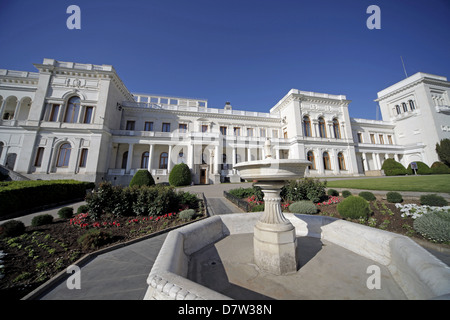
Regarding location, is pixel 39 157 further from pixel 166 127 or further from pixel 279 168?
pixel 279 168

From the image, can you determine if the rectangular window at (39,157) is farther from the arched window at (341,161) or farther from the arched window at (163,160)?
the arched window at (341,161)

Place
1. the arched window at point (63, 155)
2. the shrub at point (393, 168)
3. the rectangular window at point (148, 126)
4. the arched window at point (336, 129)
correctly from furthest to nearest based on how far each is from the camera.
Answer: the arched window at point (336, 129) → the rectangular window at point (148, 126) → the shrub at point (393, 168) → the arched window at point (63, 155)

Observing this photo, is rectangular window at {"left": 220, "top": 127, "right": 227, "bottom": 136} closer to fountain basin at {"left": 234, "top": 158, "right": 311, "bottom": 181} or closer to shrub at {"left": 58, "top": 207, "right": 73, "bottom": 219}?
shrub at {"left": 58, "top": 207, "right": 73, "bottom": 219}

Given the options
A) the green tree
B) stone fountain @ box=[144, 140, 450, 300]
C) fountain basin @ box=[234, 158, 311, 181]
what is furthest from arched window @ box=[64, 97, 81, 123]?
the green tree

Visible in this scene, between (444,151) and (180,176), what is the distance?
129 feet

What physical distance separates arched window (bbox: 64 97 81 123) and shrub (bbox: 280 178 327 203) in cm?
2581

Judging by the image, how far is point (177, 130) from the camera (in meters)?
24.8

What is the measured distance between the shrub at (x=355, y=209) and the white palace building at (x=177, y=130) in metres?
15.6

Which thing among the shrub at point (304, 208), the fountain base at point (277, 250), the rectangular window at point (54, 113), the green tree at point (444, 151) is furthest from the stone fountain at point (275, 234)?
the green tree at point (444, 151)

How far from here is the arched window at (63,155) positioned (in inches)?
729

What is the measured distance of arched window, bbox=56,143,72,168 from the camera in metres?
18.5

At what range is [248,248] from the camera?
3.39 meters
